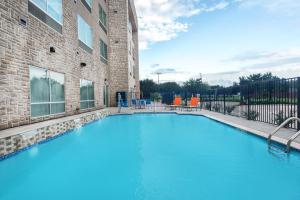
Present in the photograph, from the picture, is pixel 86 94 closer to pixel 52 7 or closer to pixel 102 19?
pixel 52 7

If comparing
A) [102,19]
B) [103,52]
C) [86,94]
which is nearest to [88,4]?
[102,19]

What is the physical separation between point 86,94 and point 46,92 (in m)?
5.07

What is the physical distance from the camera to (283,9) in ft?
32.4

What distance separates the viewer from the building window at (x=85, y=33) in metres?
12.3

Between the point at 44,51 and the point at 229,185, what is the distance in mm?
7699

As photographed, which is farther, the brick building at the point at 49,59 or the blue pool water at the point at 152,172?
the brick building at the point at 49,59

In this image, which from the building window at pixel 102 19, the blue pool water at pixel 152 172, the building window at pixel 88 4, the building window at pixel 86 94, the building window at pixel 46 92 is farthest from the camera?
the building window at pixel 102 19

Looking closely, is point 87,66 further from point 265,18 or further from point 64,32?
point 265,18

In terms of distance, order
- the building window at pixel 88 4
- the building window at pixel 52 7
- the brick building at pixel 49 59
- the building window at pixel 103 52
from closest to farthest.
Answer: the brick building at pixel 49 59 → the building window at pixel 52 7 → the building window at pixel 88 4 → the building window at pixel 103 52

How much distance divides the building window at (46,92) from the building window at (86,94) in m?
2.69

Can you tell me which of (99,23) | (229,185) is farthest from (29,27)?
A: (99,23)

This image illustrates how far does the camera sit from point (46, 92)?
818 centimetres

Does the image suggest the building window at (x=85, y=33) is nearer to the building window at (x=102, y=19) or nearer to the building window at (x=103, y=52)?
the building window at (x=103, y=52)

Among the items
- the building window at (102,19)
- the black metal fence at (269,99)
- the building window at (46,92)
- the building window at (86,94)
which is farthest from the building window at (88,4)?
the black metal fence at (269,99)
